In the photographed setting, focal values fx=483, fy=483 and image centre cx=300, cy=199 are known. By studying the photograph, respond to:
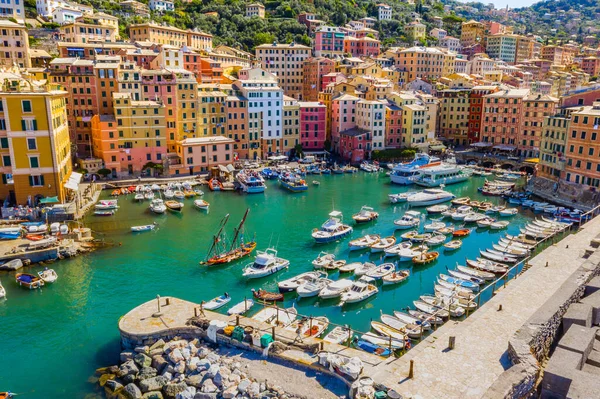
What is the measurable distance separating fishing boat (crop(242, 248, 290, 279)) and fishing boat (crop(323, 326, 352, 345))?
1043 centimetres

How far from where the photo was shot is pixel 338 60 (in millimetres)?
110375

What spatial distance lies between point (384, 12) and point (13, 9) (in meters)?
111

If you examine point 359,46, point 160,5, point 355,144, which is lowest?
point 355,144

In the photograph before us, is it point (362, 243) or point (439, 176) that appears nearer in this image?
point (362, 243)

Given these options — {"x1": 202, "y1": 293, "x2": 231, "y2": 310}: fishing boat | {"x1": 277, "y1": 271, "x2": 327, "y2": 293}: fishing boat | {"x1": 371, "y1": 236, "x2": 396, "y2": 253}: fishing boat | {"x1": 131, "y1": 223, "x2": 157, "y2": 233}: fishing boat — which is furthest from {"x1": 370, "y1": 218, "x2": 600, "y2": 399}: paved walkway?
{"x1": 131, "y1": 223, "x2": 157, "y2": 233}: fishing boat

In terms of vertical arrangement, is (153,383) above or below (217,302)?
above

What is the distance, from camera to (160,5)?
422ft

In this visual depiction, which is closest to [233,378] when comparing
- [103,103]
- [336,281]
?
[336,281]

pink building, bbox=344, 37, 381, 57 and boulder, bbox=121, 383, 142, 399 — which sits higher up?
pink building, bbox=344, 37, 381, 57

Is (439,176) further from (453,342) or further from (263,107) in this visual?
(453,342)

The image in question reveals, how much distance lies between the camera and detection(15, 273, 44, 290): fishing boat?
33875 mm

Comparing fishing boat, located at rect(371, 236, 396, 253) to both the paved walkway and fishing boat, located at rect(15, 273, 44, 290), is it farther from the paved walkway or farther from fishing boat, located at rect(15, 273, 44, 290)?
fishing boat, located at rect(15, 273, 44, 290)

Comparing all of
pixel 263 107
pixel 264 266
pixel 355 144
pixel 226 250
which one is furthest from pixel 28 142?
pixel 355 144

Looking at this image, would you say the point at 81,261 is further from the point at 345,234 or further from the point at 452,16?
the point at 452,16
